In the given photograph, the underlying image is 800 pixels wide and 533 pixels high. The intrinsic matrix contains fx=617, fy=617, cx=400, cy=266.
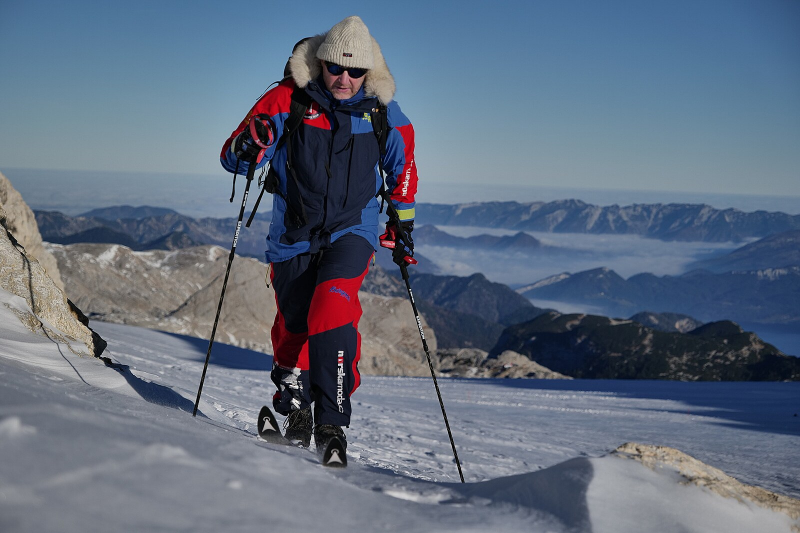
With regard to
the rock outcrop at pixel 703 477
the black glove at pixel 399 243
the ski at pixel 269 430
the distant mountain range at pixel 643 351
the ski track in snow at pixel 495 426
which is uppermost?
the black glove at pixel 399 243

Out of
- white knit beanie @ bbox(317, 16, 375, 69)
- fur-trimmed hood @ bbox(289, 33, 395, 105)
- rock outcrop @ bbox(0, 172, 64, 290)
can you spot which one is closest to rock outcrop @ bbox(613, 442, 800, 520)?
fur-trimmed hood @ bbox(289, 33, 395, 105)

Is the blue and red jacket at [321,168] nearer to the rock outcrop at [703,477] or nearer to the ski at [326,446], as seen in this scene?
the ski at [326,446]

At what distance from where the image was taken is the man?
461 centimetres

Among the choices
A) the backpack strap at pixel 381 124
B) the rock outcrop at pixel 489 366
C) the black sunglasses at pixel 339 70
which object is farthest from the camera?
the rock outcrop at pixel 489 366

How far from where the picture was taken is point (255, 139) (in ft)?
15.2

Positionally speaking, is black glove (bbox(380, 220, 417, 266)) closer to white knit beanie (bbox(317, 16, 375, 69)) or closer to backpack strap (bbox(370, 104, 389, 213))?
backpack strap (bbox(370, 104, 389, 213))

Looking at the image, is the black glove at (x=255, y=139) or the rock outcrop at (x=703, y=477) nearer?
the rock outcrop at (x=703, y=477)

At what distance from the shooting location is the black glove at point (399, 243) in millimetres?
5680

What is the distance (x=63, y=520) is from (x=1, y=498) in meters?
0.21

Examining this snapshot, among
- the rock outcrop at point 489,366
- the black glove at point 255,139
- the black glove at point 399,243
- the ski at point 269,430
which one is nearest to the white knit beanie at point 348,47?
the black glove at point 255,139

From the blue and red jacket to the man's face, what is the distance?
5 cm

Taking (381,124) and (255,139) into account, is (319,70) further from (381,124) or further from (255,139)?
(255,139)

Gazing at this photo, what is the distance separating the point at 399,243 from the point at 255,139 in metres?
1.73

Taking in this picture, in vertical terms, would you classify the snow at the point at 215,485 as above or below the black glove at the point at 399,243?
below
